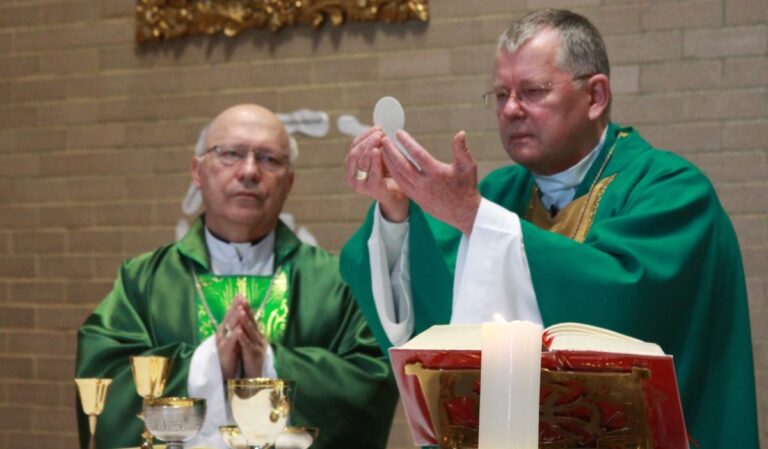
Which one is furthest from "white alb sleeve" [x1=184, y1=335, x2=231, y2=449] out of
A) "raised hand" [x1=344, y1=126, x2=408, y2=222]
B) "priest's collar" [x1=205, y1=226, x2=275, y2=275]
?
"raised hand" [x1=344, y1=126, x2=408, y2=222]

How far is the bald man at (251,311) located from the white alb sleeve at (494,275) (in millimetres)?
1270

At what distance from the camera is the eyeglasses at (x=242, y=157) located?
4.84 meters

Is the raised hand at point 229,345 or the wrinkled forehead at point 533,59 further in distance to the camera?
the raised hand at point 229,345

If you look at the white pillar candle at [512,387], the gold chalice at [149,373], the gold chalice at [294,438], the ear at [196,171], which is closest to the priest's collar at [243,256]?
the ear at [196,171]

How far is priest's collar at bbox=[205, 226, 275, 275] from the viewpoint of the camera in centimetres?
495

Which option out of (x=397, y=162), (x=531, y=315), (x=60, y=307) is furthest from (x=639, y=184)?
(x=60, y=307)

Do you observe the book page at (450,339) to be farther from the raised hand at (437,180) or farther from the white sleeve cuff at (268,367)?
the white sleeve cuff at (268,367)

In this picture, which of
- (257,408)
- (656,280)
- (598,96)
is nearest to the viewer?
(257,408)

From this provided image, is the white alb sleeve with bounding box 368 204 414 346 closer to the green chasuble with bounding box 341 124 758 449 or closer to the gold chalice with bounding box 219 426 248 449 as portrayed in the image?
the green chasuble with bounding box 341 124 758 449

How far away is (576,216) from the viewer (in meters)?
3.78

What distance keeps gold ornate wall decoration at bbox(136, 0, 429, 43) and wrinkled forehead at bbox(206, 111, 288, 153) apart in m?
1.11

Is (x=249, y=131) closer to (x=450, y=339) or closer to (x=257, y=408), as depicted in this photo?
(x=257, y=408)

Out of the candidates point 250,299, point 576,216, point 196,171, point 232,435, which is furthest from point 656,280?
point 196,171

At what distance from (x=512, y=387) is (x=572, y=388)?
301 millimetres
